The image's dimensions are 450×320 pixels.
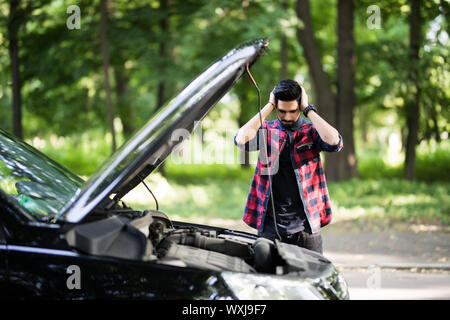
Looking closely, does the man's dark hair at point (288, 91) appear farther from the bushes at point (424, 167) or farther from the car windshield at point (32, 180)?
the bushes at point (424, 167)

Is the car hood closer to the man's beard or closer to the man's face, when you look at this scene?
the man's face

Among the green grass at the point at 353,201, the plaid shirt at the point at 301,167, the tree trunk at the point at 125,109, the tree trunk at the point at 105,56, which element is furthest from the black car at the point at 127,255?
the tree trunk at the point at 125,109

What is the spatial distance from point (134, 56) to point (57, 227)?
55.7 feet

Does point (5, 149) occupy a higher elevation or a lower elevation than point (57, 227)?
higher

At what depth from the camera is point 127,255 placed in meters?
2.51

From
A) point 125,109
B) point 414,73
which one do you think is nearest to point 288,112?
point 414,73

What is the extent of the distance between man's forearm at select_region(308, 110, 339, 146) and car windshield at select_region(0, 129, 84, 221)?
164 cm

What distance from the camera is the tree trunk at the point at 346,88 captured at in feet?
55.0

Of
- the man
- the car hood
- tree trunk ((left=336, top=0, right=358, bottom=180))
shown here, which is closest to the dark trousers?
the man

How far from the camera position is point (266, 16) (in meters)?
14.8

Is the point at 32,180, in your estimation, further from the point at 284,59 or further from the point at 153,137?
the point at 284,59

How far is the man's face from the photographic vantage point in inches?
138
